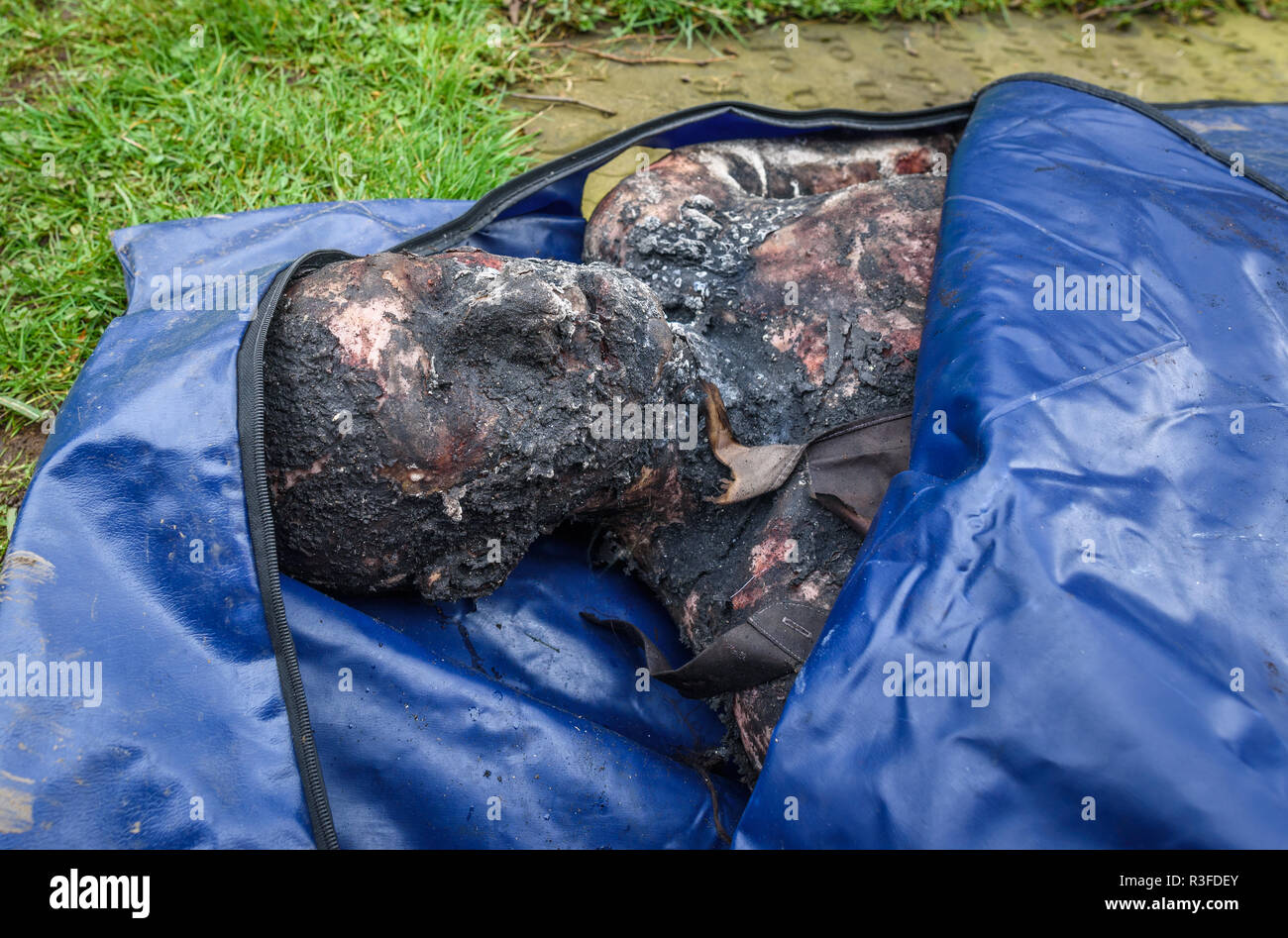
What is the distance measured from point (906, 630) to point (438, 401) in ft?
2.97

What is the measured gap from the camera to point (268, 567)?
58.1 inches

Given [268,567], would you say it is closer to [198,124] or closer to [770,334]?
[770,334]

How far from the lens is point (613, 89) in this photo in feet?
11.2

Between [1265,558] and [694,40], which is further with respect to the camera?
[694,40]

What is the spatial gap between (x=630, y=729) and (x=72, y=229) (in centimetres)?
227

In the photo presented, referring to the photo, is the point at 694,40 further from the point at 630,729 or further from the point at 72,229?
the point at 630,729

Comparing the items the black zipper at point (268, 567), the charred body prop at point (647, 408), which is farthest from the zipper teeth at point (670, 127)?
the black zipper at point (268, 567)

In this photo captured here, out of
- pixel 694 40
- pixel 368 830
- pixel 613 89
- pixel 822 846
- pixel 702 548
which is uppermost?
pixel 694 40

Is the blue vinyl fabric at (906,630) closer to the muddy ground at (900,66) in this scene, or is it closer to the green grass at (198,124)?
the green grass at (198,124)

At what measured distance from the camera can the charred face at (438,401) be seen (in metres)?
1.53

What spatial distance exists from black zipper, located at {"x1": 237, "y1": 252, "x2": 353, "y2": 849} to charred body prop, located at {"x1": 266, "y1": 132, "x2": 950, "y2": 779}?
0.05 meters

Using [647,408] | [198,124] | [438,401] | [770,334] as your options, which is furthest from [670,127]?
[198,124]
